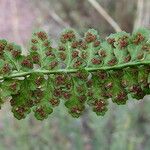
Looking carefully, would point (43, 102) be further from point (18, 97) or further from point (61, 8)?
point (61, 8)

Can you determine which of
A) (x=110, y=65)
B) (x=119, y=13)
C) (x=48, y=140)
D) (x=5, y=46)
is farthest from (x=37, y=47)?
(x=119, y=13)

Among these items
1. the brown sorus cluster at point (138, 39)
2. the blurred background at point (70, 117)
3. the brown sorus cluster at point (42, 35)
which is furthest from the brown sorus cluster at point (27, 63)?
the blurred background at point (70, 117)

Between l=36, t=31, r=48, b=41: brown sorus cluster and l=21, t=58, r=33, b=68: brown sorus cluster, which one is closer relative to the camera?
l=21, t=58, r=33, b=68: brown sorus cluster

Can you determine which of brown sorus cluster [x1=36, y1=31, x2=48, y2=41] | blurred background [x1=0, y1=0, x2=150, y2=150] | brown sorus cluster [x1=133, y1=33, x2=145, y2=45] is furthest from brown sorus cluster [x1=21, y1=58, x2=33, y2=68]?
blurred background [x1=0, y1=0, x2=150, y2=150]

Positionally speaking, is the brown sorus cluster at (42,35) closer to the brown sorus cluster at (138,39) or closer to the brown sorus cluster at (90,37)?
the brown sorus cluster at (90,37)

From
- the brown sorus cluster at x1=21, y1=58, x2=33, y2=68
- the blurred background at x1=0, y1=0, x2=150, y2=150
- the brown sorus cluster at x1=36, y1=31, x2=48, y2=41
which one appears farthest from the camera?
the blurred background at x1=0, y1=0, x2=150, y2=150

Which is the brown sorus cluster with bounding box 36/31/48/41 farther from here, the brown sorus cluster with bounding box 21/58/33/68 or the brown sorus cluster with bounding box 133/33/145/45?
the brown sorus cluster with bounding box 133/33/145/45

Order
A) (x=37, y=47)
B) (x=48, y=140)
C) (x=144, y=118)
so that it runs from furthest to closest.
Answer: (x=144, y=118)
(x=48, y=140)
(x=37, y=47)

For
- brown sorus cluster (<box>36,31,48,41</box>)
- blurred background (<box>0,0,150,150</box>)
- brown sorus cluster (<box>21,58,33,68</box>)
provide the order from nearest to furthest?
brown sorus cluster (<box>21,58,33,68</box>) → brown sorus cluster (<box>36,31,48,41</box>) → blurred background (<box>0,0,150,150</box>)

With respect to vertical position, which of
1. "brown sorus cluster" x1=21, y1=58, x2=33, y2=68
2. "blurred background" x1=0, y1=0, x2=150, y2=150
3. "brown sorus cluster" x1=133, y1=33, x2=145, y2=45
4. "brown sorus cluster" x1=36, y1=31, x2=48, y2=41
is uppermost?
"blurred background" x1=0, y1=0, x2=150, y2=150
